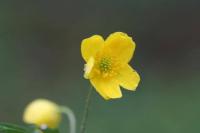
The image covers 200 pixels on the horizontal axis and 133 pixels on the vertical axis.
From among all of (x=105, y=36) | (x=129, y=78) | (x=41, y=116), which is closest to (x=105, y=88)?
(x=129, y=78)

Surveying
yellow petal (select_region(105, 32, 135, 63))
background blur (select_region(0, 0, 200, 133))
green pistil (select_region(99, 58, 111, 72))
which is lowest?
background blur (select_region(0, 0, 200, 133))

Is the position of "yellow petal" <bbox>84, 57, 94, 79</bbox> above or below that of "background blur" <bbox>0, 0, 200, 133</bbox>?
above

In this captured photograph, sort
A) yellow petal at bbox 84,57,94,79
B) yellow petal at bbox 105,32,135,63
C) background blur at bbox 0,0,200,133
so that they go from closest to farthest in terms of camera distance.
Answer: yellow petal at bbox 84,57,94,79 < yellow petal at bbox 105,32,135,63 < background blur at bbox 0,0,200,133

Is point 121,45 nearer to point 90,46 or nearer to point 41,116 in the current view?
point 90,46

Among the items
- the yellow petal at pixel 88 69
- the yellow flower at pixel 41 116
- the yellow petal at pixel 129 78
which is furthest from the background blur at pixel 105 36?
the yellow petal at pixel 88 69

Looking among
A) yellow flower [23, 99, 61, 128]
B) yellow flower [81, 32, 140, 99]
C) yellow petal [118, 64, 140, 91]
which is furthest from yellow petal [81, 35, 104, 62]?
yellow flower [23, 99, 61, 128]

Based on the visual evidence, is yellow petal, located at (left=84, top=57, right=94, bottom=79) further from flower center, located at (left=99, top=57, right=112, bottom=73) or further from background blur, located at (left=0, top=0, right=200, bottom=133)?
background blur, located at (left=0, top=0, right=200, bottom=133)
